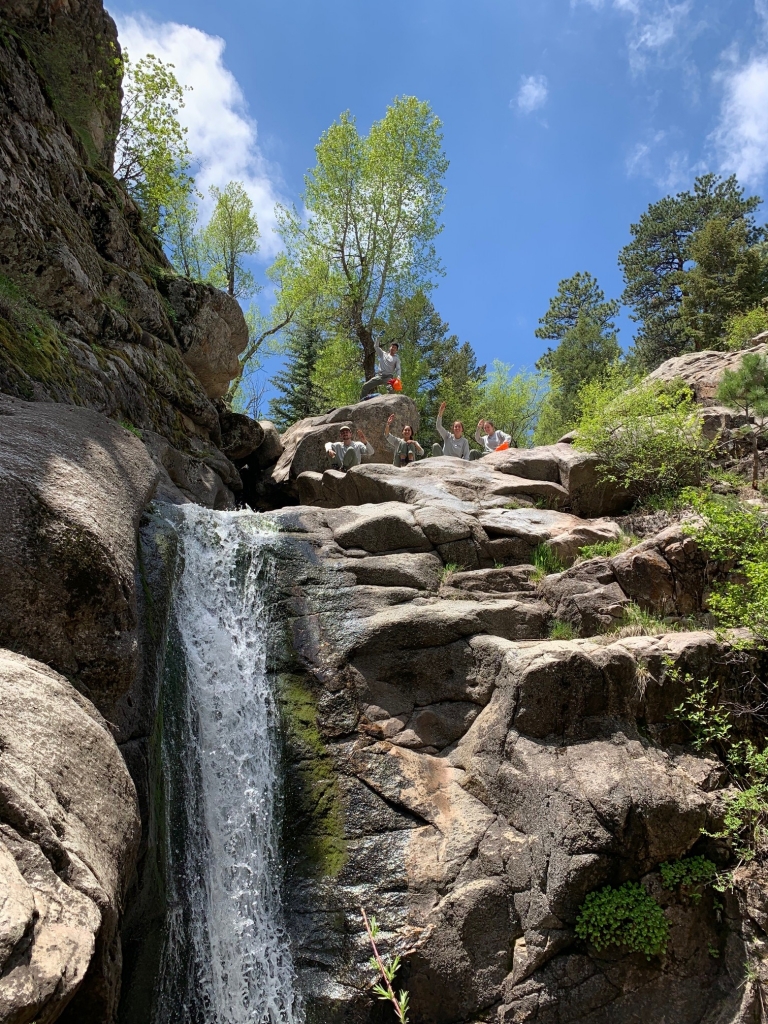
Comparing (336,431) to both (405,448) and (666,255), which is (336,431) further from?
(666,255)

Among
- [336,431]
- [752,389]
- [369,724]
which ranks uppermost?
[336,431]

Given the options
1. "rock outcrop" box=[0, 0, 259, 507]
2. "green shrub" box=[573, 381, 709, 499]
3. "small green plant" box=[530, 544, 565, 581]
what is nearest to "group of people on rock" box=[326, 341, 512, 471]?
"rock outcrop" box=[0, 0, 259, 507]

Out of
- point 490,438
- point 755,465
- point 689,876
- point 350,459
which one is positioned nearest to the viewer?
point 689,876

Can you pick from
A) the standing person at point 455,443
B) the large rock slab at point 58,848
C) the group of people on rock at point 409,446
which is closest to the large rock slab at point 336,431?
the group of people on rock at point 409,446

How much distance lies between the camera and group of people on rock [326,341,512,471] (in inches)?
723

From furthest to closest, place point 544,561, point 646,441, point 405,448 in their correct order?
point 405,448 < point 646,441 < point 544,561

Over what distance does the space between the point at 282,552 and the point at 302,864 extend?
4.94 metres

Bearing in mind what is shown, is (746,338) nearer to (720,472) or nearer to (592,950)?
(720,472)

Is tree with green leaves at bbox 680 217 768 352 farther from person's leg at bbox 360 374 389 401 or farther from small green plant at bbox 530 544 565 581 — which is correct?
small green plant at bbox 530 544 565 581

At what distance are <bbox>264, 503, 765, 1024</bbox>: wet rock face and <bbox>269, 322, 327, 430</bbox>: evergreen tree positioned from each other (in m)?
24.5

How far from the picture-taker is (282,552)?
1169 centimetres

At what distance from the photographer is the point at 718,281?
3070cm

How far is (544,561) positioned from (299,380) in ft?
82.6

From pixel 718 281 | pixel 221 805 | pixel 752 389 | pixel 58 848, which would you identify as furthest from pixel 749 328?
pixel 58 848
